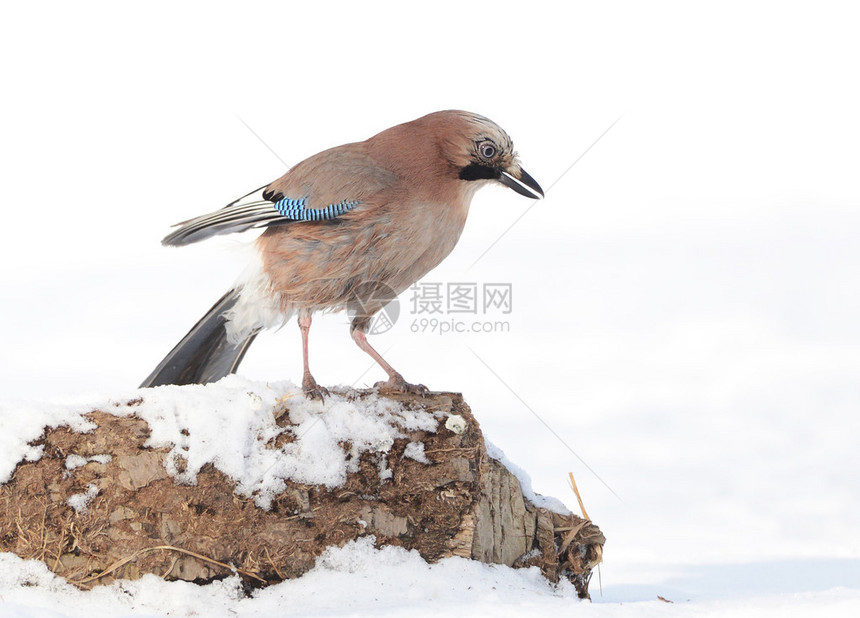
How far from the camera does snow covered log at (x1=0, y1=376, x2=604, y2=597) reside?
421cm

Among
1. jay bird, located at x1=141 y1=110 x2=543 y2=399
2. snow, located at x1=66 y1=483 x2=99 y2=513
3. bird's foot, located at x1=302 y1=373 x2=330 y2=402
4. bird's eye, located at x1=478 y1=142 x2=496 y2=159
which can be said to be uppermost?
bird's eye, located at x1=478 y1=142 x2=496 y2=159

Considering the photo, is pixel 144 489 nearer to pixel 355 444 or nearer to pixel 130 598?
pixel 130 598

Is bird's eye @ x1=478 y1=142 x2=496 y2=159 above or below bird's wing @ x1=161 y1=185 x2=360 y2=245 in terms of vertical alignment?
above

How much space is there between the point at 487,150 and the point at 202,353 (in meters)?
2.35

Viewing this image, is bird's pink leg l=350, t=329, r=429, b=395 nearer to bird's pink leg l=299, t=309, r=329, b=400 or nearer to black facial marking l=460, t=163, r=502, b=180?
bird's pink leg l=299, t=309, r=329, b=400

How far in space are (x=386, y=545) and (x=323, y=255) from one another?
1.73 meters

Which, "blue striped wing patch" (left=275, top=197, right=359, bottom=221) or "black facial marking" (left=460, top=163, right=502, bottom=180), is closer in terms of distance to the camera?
"blue striped wing patch" (left=275, top=197, right=359, bottom=221)

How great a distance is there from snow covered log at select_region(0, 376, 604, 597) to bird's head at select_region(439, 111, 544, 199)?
1.52 m

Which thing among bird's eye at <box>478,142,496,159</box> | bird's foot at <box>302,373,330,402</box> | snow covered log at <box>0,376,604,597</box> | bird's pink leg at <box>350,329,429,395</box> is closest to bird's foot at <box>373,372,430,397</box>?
bird's pink leg at <box>350,329,429,395</box>

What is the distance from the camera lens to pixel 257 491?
434 cm

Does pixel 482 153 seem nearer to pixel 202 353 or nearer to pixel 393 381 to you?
pixel 393 381

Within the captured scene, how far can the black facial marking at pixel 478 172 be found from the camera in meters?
5.44

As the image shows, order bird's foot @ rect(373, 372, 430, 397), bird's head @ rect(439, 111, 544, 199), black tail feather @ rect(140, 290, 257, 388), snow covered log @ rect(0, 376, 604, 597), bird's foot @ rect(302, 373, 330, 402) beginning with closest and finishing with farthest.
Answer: snow covered log @ rect(0, 376, 604, 597) → bird's foot @ rect(302, 373, 330, 402) → bird's foot @ rect(373, 372, 430, 397) → bird's head @ rect(439, 111, 544, 199) → black tail feather @ rect(140, 290, 257, 388)

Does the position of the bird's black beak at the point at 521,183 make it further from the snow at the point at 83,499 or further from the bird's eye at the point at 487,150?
the snow at the point at 83,499
